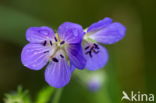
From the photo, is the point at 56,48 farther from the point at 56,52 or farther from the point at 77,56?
the point at 77,56

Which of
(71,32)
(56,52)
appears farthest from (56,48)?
(71,32)

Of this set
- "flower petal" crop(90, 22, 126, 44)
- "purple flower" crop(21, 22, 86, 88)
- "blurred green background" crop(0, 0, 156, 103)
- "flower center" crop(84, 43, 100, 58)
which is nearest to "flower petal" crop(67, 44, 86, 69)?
"purple flower" crop(21, 22, 86, 88)

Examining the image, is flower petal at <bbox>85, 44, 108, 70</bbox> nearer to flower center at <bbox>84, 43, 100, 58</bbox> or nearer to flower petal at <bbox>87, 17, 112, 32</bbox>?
flower center at <bbox>84, 43, 100, 58</bbox>

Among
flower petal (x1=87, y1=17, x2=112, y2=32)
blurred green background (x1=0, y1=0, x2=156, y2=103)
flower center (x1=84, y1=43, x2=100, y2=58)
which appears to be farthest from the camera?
blurred green background (x1=0, y1=0, x2=156, y2=103)

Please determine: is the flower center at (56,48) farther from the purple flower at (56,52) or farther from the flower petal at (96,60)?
the flower petal at (96,60)

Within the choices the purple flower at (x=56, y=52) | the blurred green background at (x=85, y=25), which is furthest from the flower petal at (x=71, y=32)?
the blurred green background at (x=85, y=25)

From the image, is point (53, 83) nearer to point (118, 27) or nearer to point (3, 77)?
point (118, 27)
